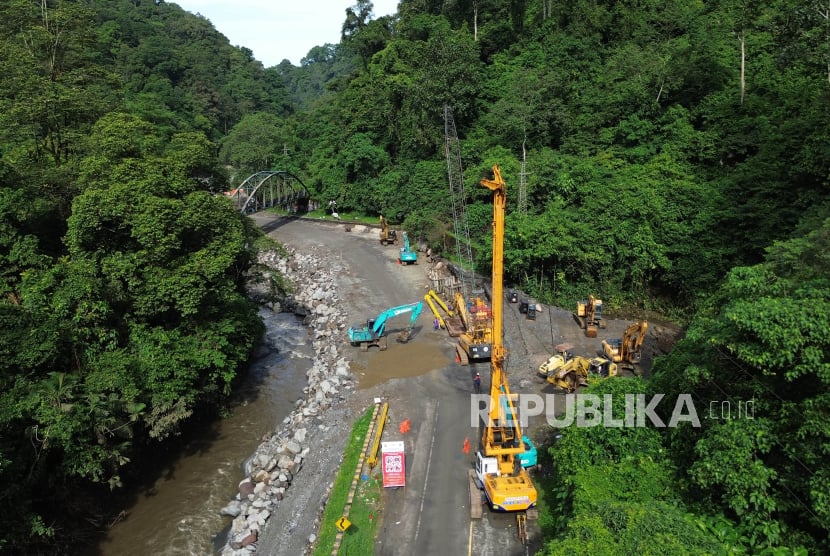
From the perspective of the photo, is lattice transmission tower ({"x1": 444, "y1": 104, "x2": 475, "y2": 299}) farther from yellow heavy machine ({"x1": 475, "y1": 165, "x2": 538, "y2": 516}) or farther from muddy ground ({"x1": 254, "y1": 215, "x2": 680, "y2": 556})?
yellow heavy machine ({"x1": 475, "y1": 165, "x2": 538, "y2": 516})

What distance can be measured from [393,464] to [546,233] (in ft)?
67.6

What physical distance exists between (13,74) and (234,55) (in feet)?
371

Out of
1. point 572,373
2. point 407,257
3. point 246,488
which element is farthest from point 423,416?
point 407,257

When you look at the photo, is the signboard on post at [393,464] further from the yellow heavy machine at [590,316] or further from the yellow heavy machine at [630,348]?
the yellow heavy machine at [590,316]

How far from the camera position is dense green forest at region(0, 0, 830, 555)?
11281mm

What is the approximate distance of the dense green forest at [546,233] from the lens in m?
11.3

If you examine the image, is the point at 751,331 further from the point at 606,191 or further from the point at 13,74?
the point at 13,74

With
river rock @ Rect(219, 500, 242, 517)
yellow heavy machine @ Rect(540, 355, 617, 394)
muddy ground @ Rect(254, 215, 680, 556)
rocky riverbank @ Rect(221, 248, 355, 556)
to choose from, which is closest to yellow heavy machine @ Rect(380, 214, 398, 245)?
muddy ground @ Rect(254, 215, 680, 556)

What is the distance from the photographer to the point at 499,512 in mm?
16250

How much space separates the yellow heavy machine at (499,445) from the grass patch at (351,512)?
3941mm

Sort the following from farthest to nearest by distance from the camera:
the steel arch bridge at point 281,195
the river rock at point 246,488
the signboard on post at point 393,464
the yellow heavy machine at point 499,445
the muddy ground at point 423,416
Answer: the steel arch bridge at point 281,195
the river rock at point 246,488
the signboard on post at point 393,464
the muddy ground at point 423,416
the yellow heavy machine at point 499,445

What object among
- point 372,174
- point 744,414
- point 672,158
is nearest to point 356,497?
point 744,414

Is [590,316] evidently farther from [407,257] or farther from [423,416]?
[407,257]

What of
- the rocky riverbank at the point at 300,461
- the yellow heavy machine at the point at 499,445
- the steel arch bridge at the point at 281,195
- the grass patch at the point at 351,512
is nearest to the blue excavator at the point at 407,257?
the rocky riverbank at the point at 300,461
